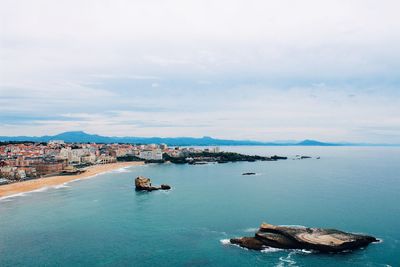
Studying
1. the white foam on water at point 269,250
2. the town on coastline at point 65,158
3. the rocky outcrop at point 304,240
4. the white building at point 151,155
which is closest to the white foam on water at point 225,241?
the rocky outcrop at point 304,240

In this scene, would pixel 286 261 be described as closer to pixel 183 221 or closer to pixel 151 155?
pixel 183 221

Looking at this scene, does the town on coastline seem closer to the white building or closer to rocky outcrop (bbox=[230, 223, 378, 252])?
the white building

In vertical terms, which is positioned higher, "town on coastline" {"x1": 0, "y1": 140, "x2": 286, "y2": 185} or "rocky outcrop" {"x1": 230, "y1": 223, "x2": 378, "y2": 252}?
"town on coastline" {"x1": 0, "y1": 140, "x2": 286, "y2": 185}

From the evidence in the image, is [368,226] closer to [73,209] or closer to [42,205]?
[73,209]

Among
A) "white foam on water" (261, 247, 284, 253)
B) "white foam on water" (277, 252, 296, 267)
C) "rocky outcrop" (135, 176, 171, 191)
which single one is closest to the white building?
"rocky outcrop" (135, 176, 171, 191)

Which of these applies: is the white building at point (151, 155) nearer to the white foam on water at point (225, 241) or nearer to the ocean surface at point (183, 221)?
the ocean surface at point (183, 221)

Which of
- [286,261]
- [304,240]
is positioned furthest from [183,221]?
[286,261]
